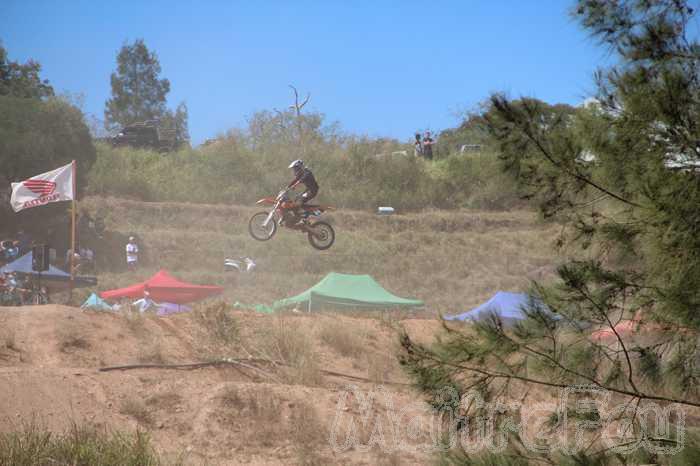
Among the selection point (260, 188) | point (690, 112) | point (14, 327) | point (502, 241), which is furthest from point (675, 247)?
point (260, 188)

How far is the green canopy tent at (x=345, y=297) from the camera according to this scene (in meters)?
19.7

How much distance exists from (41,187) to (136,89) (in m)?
55.1

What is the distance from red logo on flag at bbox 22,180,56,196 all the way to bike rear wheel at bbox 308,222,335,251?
6.76 meters

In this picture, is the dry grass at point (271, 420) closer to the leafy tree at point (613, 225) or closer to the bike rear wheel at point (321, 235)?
the leafy tree at point (613, 225)

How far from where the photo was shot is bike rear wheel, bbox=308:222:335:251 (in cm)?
1697

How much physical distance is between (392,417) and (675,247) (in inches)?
248

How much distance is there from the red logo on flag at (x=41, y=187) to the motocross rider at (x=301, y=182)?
21.8 feet

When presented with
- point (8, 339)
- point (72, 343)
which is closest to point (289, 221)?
point (72, 343)

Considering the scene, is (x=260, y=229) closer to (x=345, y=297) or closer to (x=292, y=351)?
(x=345, y=297)

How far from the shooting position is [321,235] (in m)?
17.1

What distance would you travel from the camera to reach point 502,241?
32938mm

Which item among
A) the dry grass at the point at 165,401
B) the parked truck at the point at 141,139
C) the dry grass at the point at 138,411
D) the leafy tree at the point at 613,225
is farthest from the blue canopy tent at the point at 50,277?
the parked truck at the point at 141,139

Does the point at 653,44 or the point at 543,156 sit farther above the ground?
the point at 653,44

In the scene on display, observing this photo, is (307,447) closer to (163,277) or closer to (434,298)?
(163,277)
